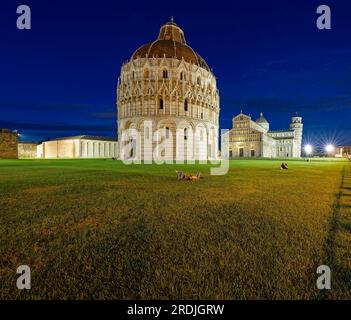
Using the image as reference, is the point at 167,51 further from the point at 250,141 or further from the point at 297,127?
the point at 297,127

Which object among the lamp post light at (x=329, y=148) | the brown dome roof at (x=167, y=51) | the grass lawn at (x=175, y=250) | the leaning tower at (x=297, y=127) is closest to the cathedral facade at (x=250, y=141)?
the leaning tower at (x=297, y=127)

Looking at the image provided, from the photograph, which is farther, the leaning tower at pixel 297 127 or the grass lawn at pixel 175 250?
the leaning tower at pixel 297 127

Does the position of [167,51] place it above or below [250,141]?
above

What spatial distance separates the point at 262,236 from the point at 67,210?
4914 mm

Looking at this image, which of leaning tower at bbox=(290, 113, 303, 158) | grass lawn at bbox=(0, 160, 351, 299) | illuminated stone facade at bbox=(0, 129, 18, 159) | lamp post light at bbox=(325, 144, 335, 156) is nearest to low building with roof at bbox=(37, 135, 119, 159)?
illuminated stone facade at bbox=(0, 129, 18, 159)

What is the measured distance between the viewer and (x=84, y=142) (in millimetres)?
72312

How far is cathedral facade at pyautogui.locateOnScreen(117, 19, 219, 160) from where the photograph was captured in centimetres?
4431

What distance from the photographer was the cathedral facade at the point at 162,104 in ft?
145

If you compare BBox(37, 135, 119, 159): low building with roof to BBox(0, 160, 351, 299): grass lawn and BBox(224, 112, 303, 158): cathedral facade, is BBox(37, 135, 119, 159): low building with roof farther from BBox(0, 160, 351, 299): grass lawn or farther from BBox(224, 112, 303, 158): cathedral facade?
BBox(0, 160, 351, 299): grass lawn

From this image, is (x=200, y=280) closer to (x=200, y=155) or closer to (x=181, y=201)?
(x=181, y=201)

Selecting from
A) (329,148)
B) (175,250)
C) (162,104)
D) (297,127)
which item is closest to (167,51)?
(162,104)

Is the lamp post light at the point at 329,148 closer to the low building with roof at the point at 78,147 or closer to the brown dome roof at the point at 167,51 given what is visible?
the brown dome roof at the point at 167,51

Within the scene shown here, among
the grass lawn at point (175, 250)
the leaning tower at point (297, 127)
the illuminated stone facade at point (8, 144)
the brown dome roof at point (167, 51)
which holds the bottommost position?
the grass lawn at point (175, 250)

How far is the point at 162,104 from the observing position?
148 feet
